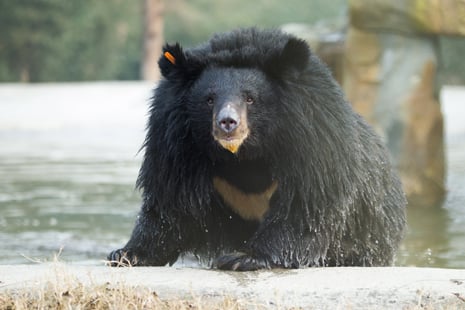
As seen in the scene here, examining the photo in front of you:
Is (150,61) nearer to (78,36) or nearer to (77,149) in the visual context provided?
(78,36)

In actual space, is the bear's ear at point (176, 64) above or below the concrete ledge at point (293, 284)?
above

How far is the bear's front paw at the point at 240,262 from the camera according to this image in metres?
4.21

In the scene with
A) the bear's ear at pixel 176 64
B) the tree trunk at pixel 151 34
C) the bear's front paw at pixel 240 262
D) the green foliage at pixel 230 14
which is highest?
the green foliage at pixel 230 14

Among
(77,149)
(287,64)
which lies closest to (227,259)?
(287,64)

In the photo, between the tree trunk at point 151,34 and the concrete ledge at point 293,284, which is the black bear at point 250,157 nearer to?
the concrete ledge at point 293,284

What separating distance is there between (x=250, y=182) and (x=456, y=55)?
22956 millimetres

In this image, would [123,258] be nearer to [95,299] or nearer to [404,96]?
[95,299]

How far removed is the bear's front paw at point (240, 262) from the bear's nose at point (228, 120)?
22.2 inches

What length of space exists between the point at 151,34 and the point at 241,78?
75.2 feet

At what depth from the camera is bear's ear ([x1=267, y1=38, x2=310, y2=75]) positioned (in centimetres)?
428

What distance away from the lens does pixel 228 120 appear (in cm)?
413

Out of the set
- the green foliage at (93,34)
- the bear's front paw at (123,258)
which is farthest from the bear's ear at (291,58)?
the green foliage at (93,34)

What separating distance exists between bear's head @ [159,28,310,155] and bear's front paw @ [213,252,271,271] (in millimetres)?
464

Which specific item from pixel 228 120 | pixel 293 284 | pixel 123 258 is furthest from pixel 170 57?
pixel 293 284
